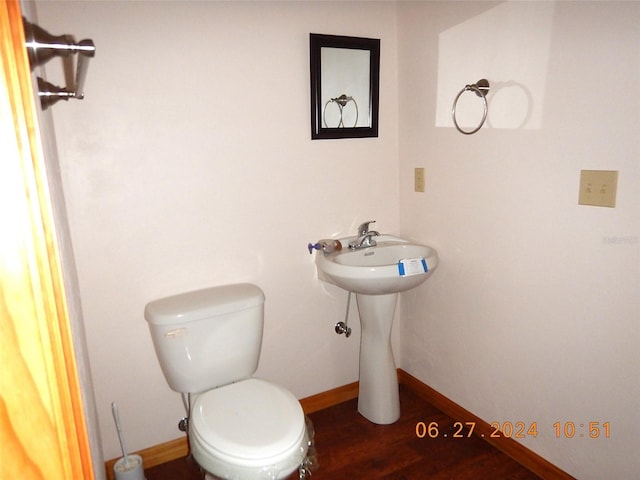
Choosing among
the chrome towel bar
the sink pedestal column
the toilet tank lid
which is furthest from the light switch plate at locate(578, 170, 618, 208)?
the chrome towel bar

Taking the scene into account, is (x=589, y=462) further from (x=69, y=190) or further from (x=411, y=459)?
(x=69, y=190)

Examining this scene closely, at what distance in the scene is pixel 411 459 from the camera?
1.79 metres

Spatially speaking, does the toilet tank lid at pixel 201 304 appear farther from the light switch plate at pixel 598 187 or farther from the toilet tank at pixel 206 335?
the light switch plate at pixel 598 187

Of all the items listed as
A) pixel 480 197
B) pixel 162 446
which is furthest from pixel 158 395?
pixel 480 197

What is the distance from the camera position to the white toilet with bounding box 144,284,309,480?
1.28 m

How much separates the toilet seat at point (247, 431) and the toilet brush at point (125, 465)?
345 millimetres

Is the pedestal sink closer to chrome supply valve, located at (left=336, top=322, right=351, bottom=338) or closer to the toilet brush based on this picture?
chrome supply valve, located at (left=336, top=322, right=351, bottom=338)

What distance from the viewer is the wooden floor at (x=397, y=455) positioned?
67.4 inches

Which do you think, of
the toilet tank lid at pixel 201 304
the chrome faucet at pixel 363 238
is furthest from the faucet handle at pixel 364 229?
the toilet tank lid at pixel 201 304

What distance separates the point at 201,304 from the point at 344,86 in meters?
1.10

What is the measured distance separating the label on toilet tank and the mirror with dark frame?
0.65m

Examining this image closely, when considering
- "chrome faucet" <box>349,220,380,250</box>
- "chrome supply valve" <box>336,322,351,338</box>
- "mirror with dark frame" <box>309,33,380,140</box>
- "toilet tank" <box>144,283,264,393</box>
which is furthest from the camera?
"chrome supply valve" <box>336,322,351,338</box>

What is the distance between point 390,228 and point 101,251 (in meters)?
1.28
